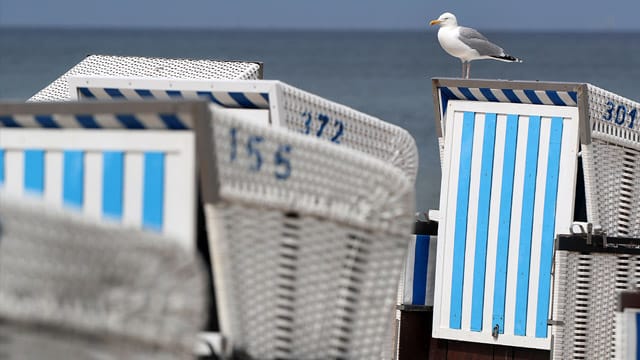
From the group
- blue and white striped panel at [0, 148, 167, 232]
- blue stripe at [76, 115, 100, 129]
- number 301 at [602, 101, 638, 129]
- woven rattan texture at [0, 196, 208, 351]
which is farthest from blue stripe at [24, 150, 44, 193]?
number 301 at [602, 101, 638, 129]

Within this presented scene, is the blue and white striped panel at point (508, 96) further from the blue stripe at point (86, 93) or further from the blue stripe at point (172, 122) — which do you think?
the blue stripe at point (172, 122)

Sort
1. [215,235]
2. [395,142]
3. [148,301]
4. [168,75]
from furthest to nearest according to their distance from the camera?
[168,75], [395,142], [215,235], [148,301]

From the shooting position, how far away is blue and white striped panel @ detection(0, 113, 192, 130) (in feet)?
10.1

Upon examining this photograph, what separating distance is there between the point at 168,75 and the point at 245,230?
159 inches

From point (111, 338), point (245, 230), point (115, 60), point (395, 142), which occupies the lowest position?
point (111, 338)

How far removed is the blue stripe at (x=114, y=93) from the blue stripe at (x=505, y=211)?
1718 millimetres

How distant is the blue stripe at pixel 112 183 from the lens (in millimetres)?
3078

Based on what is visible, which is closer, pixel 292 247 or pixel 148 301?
pixel 148 301

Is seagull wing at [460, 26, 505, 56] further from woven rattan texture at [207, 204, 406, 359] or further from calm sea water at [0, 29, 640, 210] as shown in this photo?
calm sea water at [0, 29, 640, 210]

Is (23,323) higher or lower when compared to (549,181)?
lower

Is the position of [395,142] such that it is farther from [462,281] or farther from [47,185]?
[47,185]

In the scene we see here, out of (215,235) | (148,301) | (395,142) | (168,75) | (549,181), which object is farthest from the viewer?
(168,75)

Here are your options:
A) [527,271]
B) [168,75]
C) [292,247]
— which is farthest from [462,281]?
[292,247]

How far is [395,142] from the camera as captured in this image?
5.00 m
